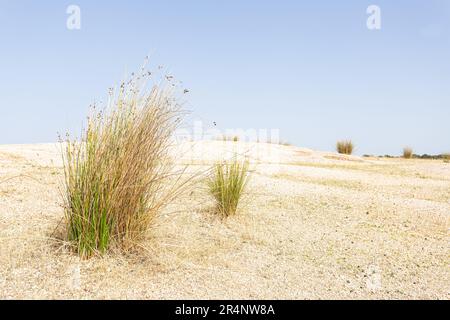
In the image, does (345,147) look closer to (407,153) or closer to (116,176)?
(407,153)

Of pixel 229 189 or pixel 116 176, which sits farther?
pixel 229 189

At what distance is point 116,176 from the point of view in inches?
105

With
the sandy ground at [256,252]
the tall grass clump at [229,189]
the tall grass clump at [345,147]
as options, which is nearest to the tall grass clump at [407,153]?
the tall grass clump at [345,147]

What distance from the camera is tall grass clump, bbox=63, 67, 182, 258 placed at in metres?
2.67

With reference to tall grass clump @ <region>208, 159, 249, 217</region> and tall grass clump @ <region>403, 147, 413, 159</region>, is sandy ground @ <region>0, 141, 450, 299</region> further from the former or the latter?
tall grass clump @ <region>403, 147, 413, 159</region>

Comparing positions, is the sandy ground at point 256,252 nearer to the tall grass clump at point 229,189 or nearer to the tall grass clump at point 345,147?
the tall grass clump at point 229,189

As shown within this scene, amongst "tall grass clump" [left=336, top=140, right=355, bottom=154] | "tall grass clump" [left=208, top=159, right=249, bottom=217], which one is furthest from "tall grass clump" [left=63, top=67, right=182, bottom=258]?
"tall grass clump" [left=336, top=140, right=355, bottom=154]

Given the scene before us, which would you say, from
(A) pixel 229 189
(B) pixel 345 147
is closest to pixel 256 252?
(A) pixel 229 189

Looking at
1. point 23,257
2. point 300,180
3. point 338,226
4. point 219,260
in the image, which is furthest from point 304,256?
point 300,180

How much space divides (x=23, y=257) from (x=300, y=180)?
444 centimetres

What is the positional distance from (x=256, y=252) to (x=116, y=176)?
116 centimetres

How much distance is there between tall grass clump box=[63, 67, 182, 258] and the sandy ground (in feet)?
0.49

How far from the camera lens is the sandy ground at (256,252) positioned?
8.16ft

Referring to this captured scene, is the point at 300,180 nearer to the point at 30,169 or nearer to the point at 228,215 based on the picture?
the point at 228,215
